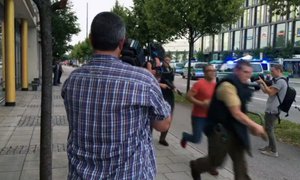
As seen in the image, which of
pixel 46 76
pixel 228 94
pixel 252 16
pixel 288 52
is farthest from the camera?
pixel 252 16

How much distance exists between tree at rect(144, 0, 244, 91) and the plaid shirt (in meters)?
15.7

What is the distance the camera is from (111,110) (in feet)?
7.39

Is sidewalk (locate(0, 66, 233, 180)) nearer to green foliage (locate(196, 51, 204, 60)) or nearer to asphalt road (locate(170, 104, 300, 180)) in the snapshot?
asphalt road (locate(170, 104, 300, 180))

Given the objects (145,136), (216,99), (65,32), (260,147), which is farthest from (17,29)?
(145,136)

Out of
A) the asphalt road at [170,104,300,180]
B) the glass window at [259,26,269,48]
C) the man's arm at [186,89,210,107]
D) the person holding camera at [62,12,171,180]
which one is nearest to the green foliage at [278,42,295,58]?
the glass window at [259,26,269,48]

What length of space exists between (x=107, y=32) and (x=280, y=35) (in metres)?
65.4

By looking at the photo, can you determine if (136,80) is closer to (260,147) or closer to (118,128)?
(118,128)

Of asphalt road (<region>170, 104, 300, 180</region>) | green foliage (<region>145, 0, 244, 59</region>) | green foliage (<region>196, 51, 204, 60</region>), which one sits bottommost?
asphalt road (<region>170, 104, 300, 180</region>)

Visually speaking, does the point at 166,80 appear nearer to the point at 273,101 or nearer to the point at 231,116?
the point at 273,101

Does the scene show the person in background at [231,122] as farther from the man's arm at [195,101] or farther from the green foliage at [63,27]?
the green foliage at [63,27]

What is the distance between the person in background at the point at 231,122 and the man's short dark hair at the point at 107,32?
2.54 meters

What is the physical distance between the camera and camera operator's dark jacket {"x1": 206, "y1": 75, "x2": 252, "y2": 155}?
4.70 m

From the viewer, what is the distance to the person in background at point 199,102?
6141 mm

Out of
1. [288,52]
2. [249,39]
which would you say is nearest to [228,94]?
[288,52]
